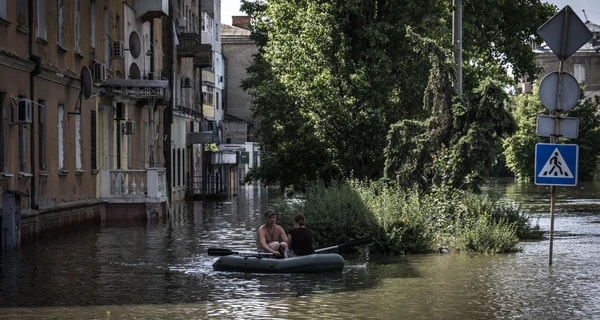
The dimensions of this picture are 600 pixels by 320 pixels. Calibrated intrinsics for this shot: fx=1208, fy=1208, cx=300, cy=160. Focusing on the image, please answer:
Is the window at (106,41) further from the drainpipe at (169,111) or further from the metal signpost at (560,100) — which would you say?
the metal signpost at (560,100)

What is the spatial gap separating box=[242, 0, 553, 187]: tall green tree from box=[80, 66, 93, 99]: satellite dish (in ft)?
28.1

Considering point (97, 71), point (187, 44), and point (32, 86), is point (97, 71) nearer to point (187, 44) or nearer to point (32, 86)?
point (32, 86)

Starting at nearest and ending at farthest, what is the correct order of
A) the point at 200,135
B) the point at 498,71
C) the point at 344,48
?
the point at 344,48, the point at 498,71, the point at 200,135

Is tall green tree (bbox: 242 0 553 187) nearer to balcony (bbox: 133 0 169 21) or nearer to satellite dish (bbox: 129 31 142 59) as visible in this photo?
balcony (bbox: 133 0 169 21)

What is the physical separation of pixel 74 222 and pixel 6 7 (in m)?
8.42

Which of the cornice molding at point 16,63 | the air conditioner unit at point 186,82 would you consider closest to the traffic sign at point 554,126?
the cornice molding at point 16,63

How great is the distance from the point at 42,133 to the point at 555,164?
16894 mm

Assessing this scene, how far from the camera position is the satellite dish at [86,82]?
34.8 metres

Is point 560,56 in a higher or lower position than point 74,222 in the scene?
higher

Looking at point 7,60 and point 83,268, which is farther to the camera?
point 7,60

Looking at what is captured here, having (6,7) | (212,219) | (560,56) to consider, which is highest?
(6,7)

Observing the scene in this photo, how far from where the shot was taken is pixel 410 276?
2011cm

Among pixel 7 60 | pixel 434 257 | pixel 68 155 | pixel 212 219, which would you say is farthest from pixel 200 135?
pixel 434 257

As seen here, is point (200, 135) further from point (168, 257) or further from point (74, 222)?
point (168, 257)
